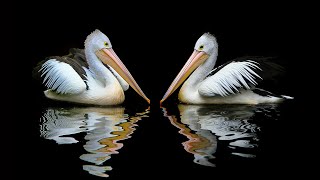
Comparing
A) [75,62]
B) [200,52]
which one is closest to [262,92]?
[200,52]

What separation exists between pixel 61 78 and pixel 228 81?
2016mm

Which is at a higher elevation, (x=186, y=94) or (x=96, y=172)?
(x=186, y=94)

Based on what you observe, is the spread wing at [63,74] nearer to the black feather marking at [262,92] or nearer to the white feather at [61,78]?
the white feather at [61,78]

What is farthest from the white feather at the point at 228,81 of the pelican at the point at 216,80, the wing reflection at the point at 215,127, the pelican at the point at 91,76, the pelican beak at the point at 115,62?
the pelican beak at the point at 115,62

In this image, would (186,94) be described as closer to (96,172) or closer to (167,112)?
(167,112)

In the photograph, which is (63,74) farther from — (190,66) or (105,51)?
(190,66)

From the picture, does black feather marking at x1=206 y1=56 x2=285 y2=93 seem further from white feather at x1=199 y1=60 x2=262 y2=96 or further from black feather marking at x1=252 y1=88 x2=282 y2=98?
black feather marking at x1=252 y1=88 x2=282 y2=98

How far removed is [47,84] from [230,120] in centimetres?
244

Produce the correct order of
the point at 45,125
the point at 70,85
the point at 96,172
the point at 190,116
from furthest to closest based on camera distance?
the point at 70,85
the point at 190,116
the point at 45,125
the point at 96,172

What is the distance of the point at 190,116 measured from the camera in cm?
620

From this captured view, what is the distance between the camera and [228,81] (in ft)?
22.5

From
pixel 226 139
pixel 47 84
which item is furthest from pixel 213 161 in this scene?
pixel 47 84

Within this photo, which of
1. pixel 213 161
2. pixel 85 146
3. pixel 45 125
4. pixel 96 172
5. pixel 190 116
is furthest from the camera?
pixel 190 116

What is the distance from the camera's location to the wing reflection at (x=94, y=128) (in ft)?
14.9
